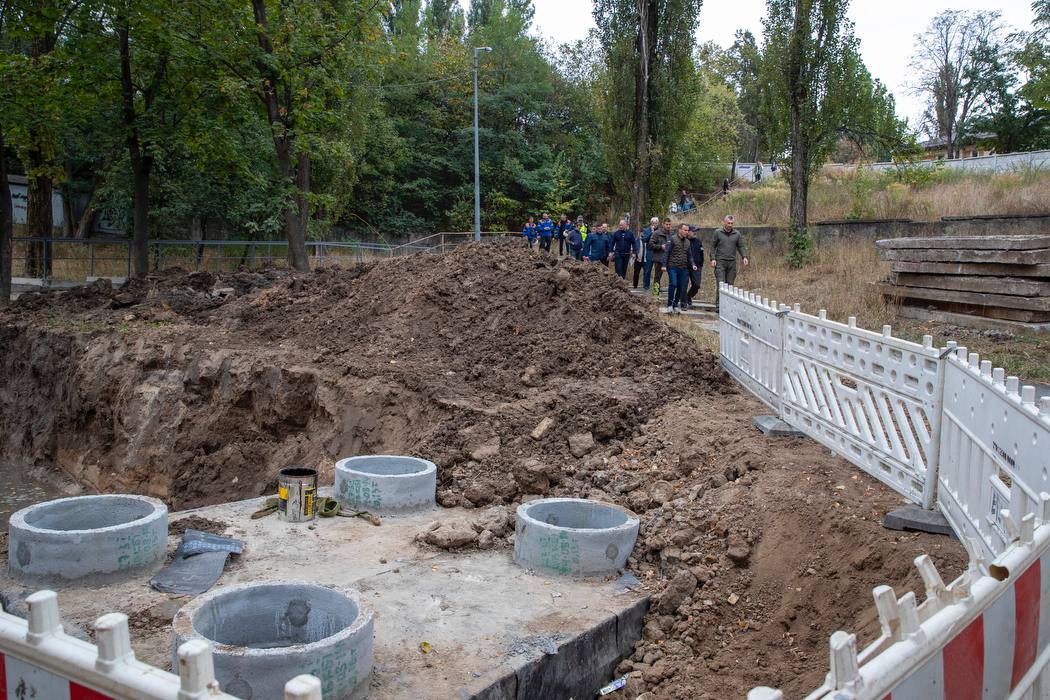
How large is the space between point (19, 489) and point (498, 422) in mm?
9070

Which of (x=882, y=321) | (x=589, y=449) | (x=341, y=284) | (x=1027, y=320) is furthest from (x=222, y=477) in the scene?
(x=1027, y=320)

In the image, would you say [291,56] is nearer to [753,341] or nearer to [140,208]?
[140,208]

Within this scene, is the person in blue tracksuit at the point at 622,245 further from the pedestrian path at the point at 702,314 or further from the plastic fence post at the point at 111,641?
the plastic fence post at the point at 111,641

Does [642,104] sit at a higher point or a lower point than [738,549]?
higher

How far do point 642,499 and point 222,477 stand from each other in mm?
6674

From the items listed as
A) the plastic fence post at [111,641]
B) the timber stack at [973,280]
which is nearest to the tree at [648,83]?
the timber stack at [973,280]

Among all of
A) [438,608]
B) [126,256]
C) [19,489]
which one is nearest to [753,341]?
[438,608]

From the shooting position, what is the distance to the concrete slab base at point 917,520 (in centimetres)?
493

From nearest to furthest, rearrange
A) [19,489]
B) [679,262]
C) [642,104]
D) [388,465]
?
[388,465] < [19,489] < [679,262] < [642,104]

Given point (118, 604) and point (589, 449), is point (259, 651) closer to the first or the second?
point (118, 604)

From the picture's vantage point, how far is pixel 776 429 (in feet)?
24.0

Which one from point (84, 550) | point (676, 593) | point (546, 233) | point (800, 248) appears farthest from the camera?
point (546, 233)

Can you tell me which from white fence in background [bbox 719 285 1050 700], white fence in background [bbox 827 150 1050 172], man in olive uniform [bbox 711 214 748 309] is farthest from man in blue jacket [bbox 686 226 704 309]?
white fence in background [bbox 827 150 1050 172]

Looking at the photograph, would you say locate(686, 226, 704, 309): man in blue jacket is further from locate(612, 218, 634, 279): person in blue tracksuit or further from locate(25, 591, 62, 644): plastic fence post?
locate(25, 591, 62, 644): plastic fence post
